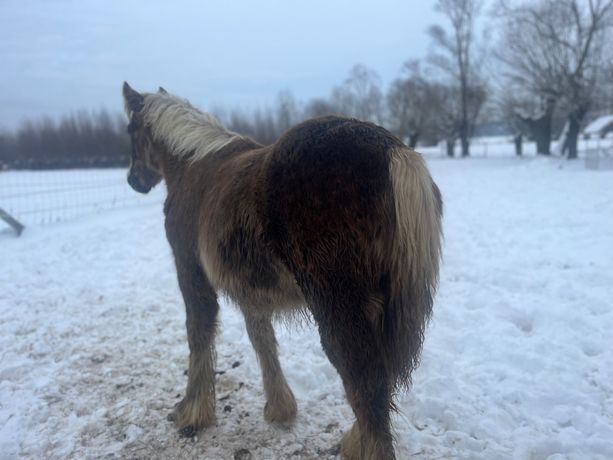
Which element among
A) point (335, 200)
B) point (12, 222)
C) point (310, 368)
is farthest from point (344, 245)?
point (12, 222)

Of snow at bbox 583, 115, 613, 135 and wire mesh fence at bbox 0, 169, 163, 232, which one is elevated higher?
snow at bbox 583, 115, 613, 135

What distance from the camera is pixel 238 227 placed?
200cm

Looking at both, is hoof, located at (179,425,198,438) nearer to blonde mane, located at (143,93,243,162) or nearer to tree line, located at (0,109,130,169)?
blonde mane, located at (143,93,243,162)

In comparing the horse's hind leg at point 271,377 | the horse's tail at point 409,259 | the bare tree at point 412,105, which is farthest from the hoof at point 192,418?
the bare tree at point 412,105

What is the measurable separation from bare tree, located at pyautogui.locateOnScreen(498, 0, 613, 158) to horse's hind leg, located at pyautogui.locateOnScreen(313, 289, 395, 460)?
22.3 metres

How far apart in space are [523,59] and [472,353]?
22.2 m

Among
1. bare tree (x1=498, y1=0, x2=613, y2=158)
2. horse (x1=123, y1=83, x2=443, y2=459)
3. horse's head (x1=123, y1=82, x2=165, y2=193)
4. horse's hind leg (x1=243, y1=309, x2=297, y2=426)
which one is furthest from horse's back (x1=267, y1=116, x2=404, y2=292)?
bare tree (x1=498, y1=0, x2=613, y2=158)

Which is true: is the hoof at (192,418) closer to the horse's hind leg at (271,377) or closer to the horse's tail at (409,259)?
the horse's hind leg at (271,377)

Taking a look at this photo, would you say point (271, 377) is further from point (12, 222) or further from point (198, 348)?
point (12, 222)

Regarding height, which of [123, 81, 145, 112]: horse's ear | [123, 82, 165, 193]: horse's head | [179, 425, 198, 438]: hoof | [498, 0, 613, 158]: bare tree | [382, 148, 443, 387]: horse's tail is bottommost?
[179, 425, 198, 438]: hoof

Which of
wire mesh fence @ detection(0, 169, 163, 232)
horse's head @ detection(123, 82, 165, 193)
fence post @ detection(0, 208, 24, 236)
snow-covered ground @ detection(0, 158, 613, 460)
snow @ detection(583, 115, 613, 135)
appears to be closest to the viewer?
snow-covered ground @ detection(0, 158, 613, 460)

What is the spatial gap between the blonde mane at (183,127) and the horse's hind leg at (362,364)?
1.48 meters

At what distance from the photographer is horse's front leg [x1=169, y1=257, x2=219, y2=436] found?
2.65 meters

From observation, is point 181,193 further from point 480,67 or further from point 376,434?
point 480,67
